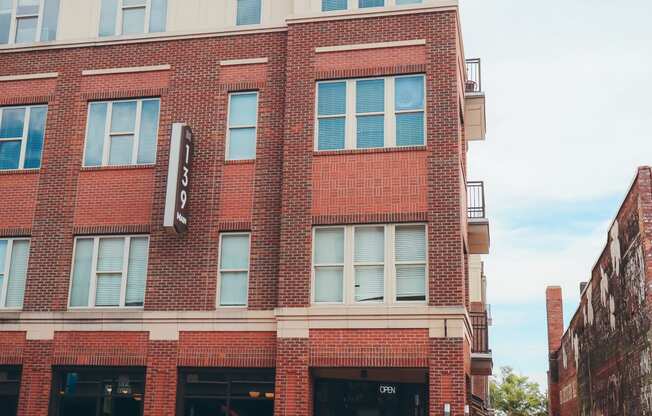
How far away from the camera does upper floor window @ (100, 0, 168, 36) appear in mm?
22062

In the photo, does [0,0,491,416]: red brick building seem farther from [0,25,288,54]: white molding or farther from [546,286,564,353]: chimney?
[546,286,564,353]: chimney

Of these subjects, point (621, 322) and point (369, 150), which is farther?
point (369, 150)

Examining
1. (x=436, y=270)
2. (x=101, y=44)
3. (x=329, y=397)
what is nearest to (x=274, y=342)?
(x=329, y=397)

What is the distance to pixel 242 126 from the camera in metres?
20.6

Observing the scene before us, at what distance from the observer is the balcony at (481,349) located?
2336cm

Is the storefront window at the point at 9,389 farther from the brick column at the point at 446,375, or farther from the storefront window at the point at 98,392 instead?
the brick column at the point at 446,375

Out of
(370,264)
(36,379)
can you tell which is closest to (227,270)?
(370,264)

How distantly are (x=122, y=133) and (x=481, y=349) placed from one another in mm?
12333

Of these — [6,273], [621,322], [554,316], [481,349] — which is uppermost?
[554,316]

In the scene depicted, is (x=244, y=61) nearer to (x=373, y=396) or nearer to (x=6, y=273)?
(x=6, y=273)

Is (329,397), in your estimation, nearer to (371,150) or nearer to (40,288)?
(371,150)

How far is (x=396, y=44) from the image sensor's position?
19594 mm

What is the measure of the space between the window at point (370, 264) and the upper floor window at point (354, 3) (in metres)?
5.91

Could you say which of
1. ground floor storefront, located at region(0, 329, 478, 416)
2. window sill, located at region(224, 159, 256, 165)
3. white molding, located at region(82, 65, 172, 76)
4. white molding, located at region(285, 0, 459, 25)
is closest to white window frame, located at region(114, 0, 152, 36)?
white molding, located at region(82, 65, 172, 76)
